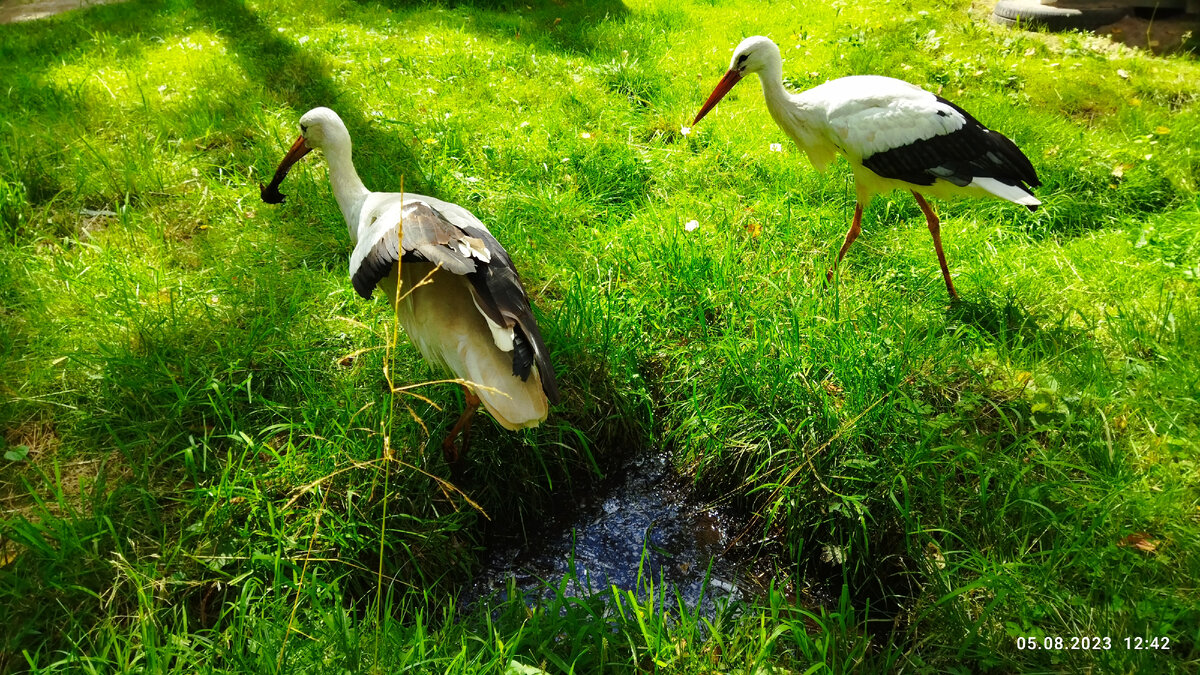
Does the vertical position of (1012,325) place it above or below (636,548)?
above

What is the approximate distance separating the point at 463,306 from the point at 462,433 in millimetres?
456

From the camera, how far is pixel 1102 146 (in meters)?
3.74

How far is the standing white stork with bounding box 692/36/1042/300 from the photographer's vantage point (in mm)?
2889

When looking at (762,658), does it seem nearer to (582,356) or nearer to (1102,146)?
(582,356)

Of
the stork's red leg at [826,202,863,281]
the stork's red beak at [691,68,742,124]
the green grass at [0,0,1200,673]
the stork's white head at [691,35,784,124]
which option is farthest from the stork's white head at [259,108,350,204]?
the stork's red leg at [826,202,863,281]

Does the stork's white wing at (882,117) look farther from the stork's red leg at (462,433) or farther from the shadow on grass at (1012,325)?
the stork's red leg at (462,433)

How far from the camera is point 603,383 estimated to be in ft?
8.45

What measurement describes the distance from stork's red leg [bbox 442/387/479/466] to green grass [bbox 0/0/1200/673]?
7 cm

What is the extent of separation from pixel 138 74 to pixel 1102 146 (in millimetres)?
5765

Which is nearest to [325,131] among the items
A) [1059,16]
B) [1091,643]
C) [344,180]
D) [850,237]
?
[344,180]

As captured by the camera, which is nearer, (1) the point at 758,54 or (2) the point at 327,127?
(2) the point at 327,127

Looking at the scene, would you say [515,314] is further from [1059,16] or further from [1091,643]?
[1059,16]

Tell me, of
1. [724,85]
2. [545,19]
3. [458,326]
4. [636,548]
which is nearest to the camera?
[458,326]

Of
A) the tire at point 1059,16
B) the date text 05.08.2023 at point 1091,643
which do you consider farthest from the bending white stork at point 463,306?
the tire at point 1059,16
